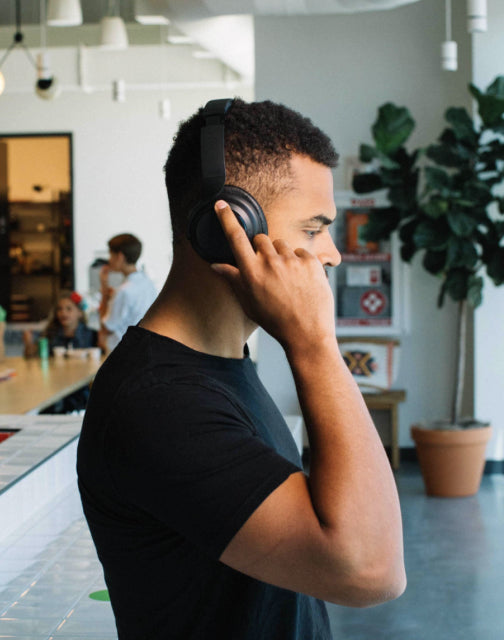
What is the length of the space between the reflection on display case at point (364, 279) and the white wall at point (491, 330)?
62 cm

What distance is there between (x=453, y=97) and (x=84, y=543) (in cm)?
484

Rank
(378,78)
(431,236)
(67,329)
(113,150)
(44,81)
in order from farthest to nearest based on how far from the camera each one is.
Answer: (113,150), (44,81), (67,329), (378,78), (431,236)

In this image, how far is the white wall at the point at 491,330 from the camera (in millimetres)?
5641

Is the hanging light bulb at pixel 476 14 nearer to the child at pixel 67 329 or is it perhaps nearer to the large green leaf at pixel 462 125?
the large green leaf at pixel 462 125

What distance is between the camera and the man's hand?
35.4 inches

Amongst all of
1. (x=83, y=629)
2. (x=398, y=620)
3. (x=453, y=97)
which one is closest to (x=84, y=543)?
(x=83, y=629)

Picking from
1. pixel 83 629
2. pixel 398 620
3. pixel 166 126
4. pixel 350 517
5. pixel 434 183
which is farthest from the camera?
pixel 166 126

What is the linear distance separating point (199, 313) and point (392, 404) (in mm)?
5059

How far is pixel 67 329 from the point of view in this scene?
22.2ft

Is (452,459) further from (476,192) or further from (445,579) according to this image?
(476,192)

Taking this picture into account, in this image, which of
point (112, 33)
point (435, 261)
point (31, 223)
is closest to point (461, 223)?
point (435, 261)

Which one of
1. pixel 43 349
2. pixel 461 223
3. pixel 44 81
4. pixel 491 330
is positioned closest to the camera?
pixel 461 223

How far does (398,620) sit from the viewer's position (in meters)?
3.58

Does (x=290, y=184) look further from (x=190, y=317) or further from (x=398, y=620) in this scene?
(x=398, y=620)
